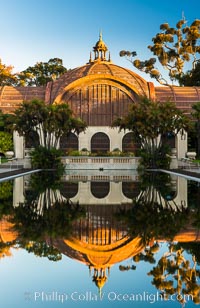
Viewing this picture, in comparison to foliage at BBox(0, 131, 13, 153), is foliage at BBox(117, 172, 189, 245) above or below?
below

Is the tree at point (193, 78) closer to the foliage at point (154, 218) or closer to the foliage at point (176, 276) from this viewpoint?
the foliage at point (154, 218)

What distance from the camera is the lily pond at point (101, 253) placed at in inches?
257

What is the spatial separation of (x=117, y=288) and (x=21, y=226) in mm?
5367

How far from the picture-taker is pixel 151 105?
137 ft

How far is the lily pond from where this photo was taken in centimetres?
653

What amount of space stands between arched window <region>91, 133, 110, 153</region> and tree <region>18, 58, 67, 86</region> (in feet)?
90.1

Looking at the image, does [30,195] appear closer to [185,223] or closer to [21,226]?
[21,226]

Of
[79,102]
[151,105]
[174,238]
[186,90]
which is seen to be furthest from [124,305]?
[186,90]

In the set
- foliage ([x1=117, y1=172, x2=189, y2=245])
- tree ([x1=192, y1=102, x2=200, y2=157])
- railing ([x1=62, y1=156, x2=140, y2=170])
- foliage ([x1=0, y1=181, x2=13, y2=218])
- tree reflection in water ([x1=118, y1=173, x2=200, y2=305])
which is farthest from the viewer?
tree ([x1=192, y1=102, x2=200, y2=157])

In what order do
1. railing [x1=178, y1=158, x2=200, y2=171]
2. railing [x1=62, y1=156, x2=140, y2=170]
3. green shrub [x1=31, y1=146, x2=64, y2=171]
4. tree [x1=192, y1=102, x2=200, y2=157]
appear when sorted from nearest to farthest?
green shrub [x1=31, y1=146, x2=64, y2=171], railing [x1=62, y1=156, x2=140, y2=170], railing [x1=178, y1=158, x2=200, y2=171], tree [x1=192, y1=102, x2=200, y2=157]

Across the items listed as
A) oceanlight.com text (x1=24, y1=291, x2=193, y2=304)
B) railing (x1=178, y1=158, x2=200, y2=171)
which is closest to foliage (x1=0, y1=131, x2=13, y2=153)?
railing (x1=178, y1=158, x2=200, y2=171)

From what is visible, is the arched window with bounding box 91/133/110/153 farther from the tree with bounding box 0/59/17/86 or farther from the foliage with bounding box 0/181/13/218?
the foliage with bounding box 0/181/13/218

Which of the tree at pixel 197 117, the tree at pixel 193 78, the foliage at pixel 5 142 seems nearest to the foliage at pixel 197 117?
the tree at pixel 197 117

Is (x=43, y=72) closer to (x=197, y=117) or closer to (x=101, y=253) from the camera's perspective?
(x=197, y=117)
